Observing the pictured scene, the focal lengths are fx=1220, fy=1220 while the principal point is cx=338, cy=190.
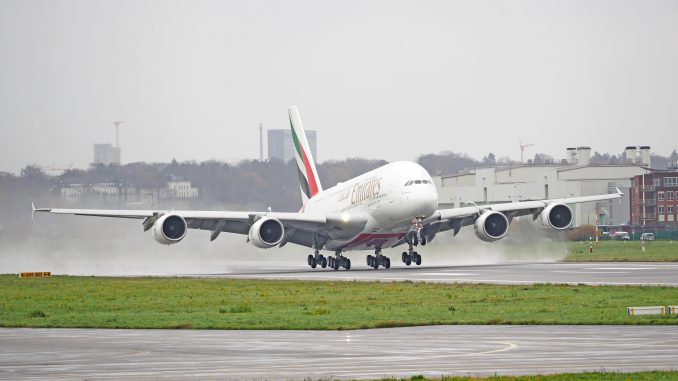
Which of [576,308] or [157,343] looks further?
[576,308]

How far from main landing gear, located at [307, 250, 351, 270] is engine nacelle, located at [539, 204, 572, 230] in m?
11.9

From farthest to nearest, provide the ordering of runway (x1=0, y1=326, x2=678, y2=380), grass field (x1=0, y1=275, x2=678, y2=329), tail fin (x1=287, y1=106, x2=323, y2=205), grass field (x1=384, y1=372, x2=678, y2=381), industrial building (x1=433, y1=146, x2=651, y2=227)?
industrial building (x1=433, y1=146, x2=651, y2=227) < tail fin (x1=287, y1=106, x2=323, y2=205) < grass field (x1=0, y1=275, x2=678, y2=329) < runway (x1=0, y1=326, x2=678, y2=380) < grass field (x1=384, y1=372, x2=678, y2=381)

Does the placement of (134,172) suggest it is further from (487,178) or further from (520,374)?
(520,374)

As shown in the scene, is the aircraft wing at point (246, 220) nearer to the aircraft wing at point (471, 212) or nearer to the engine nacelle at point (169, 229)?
the engine nacelle at point (169, 229)

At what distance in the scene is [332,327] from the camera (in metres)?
31.8

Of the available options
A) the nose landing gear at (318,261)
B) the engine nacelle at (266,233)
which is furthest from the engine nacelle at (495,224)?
the engine nacelle at (266,233)

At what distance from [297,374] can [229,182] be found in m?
94.3

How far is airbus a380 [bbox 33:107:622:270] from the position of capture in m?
66.7

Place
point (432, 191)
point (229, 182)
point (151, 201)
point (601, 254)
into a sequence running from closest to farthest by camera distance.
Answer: point (432, 191), point (601, 254), point (151, 201), point (229, 182)

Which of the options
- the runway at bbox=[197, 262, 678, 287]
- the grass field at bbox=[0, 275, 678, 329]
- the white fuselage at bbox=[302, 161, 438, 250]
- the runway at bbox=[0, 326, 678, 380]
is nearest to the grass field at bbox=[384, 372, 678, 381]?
the runway at bbox=[0, 326, 678, 380]

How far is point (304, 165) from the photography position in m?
85.2

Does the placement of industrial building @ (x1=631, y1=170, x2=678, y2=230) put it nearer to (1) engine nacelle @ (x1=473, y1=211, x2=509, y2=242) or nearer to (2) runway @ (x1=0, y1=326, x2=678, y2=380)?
(1) engine nacelle @ (x1=473, y1=211, x2=509, y2=242)

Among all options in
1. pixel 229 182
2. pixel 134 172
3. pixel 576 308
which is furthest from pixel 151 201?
pixel 576 308

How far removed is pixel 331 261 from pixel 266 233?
20.4ft
